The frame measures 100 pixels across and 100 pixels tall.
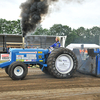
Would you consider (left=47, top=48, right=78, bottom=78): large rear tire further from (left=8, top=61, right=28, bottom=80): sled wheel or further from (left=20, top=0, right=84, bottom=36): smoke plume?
(left=20, top=0, right=84, bottom=36): smoke plume

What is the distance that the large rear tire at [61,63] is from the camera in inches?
221

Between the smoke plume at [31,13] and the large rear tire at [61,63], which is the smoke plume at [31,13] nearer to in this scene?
the smoke plume at [31,13]

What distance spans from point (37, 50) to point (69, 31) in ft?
82.4

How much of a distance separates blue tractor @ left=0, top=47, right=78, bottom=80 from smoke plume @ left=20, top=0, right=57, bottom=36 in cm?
186

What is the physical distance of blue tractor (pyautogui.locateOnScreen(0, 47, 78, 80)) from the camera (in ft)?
18.0

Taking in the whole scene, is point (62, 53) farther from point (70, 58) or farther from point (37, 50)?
point (37, 50)

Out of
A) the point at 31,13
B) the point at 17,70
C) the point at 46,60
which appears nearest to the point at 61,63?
the point at 46,60

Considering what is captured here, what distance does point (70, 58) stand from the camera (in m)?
5.96

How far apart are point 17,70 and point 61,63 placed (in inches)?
67.3

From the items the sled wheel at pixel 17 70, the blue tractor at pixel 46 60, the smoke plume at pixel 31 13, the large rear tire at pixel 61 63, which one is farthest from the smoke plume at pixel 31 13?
the sled wheel at pixel 17 70

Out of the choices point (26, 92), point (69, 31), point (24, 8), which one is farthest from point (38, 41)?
point (26, 92)

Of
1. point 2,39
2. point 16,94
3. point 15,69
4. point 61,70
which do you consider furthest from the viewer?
point 2,39

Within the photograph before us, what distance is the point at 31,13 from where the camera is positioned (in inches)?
285

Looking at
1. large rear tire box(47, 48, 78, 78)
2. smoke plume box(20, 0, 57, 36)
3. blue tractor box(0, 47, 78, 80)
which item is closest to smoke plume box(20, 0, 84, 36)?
smoke plume box(20, 0, 57, 36)
